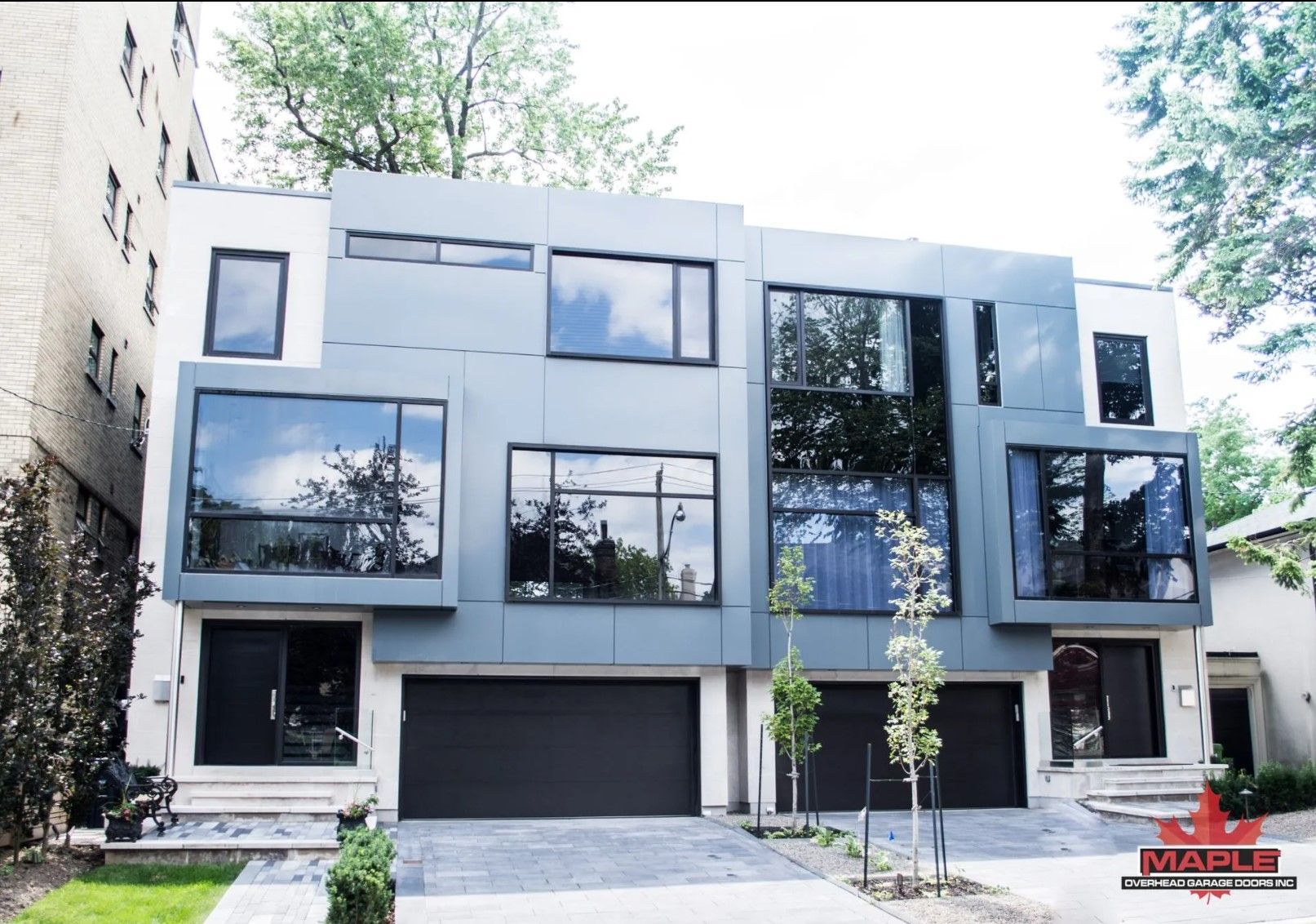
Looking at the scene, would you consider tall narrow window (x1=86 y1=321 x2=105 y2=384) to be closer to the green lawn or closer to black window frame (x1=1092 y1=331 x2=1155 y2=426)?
the green lawn

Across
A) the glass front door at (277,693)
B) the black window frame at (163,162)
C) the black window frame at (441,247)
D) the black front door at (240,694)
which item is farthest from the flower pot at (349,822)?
the black window frame at (163,162)

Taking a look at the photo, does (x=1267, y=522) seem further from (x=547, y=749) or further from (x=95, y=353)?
(x=95, y=353)

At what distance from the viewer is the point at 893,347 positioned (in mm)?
17219

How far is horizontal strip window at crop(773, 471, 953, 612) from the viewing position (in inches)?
645

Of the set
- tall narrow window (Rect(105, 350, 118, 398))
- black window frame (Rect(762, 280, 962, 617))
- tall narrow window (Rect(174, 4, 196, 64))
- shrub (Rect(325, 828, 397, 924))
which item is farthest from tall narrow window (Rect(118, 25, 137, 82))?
shrub (Rect(325, 828, 397, 924))

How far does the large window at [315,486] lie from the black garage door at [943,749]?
6.38 meters

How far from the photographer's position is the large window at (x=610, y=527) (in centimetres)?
1499

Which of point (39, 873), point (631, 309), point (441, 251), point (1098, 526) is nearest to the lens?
point (39, 873)

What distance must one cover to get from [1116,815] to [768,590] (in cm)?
562

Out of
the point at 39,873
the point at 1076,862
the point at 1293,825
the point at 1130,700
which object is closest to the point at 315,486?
the point at 39,873

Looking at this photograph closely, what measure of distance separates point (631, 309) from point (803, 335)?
109 inches

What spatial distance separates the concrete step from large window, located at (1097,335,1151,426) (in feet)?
19.6

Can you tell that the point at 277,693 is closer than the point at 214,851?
No

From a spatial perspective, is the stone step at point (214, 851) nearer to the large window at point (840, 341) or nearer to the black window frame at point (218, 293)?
the black window frame at point (218, 293)
